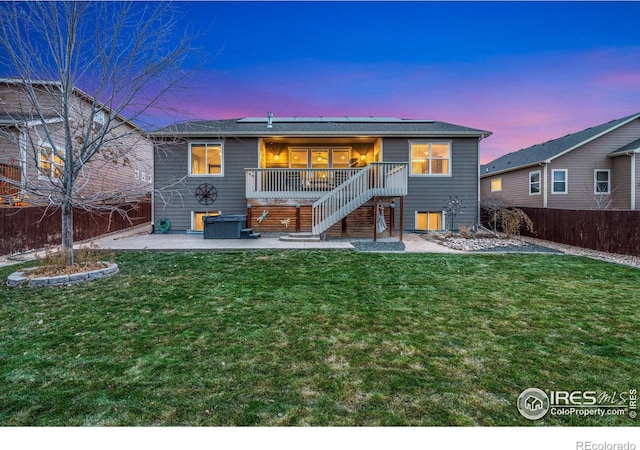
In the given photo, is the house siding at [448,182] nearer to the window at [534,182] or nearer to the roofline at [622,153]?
the window at [534,182]

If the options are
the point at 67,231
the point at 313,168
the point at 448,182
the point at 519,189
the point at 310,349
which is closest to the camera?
the point at 310,349

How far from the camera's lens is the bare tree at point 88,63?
563 cm

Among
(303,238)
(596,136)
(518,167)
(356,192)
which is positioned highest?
(596,136)

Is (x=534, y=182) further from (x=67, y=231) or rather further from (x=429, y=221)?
(x=67, y=231)

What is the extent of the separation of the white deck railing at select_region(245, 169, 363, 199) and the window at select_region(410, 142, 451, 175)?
10.3ft

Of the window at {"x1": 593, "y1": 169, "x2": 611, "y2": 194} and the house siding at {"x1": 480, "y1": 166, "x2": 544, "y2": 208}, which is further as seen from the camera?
the house siding at {"x1": 480, "y1": 166, "x2": 544, "y2": 208}

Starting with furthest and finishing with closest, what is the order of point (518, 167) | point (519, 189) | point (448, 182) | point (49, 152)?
point (519, 189) < point (518, 167) < point (448, 182) < point (49, 152)

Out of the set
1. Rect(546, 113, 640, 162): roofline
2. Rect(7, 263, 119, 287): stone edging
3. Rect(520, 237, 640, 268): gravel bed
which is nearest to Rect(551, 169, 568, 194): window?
Rect(546, 113, 640, 162): roofline

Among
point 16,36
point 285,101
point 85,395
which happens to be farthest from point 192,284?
point 285,101

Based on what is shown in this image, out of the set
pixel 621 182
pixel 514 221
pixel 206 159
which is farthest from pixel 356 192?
pixel 621 182

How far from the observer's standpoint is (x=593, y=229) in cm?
938

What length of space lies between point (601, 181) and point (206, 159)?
1961cm

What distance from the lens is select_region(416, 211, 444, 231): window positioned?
13422mm

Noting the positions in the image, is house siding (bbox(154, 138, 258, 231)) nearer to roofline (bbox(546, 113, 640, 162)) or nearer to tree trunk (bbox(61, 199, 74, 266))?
tree trunk (bbox(61, 199, 74, 266))
